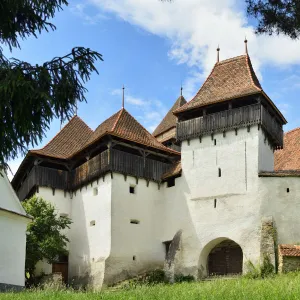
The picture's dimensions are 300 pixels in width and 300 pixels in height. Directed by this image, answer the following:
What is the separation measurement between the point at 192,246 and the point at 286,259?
196 inches

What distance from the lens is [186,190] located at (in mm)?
27203

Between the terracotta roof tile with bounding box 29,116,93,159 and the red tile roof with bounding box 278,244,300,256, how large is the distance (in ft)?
38.8

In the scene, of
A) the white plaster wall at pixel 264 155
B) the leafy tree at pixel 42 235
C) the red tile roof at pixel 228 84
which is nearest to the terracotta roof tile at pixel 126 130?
the red tile roof at pixel 228 84

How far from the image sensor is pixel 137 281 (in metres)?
25.6

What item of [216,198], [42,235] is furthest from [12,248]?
[216,198]

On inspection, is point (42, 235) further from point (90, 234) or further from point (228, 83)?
point (228, 83)

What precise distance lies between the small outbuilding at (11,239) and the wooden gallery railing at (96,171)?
7.13 metres

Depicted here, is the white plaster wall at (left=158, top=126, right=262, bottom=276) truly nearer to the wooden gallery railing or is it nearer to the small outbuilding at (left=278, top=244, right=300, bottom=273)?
the small outbuilding at (left=278, top=244, right=300, bottom=273)

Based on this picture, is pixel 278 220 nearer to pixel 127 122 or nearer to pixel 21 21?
pixel 127 122

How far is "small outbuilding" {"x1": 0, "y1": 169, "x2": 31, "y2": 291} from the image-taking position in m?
19.5

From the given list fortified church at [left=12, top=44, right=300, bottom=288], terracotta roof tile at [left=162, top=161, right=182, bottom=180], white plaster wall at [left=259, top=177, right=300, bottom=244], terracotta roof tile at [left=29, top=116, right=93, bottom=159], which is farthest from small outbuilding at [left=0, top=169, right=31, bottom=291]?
white plaster wall at [left=259, top=177, right=300, bottom=244]

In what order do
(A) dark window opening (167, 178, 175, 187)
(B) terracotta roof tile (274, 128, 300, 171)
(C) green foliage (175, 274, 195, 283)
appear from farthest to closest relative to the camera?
(B) terracotta roof tile (274, 128, 300, 171), (A) dark window opening (167, 178, 175, 187), (C) green foliage (175, 274, 195, 283)

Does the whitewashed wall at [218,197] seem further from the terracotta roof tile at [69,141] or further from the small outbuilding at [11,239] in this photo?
the small outbuilding at [11,239]

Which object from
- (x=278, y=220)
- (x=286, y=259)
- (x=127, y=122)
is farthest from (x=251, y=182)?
(x=127, y=122)
